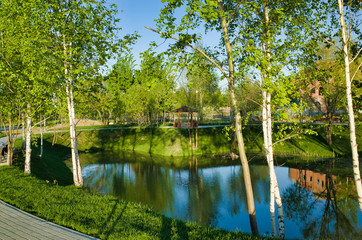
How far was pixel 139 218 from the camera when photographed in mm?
9523

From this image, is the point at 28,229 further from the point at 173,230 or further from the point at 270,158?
the point at 270,158

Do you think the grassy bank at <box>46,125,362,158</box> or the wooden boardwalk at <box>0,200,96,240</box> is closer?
the wooden boardwalk at <box>0,200,96,240</box>

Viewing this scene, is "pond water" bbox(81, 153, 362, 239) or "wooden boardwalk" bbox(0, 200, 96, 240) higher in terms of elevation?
"wooden boardwalk" bbox(0, 200, 96, 240)

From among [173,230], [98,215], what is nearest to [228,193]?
[173,230]

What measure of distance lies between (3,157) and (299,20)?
21.6 m

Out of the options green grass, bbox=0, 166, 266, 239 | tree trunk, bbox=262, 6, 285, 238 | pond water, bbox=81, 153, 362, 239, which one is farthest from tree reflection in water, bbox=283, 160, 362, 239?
green grass, bbox=0, 166, 266, 239

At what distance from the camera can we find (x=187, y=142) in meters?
35.0

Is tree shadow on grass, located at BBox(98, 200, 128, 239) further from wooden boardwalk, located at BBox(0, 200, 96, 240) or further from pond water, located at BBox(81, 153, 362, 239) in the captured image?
pond water, located at BBox(81, 153, 362, 239)

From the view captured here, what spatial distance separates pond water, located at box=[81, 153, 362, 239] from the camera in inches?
530

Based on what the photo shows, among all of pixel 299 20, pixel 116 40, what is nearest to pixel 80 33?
pixel 116 40

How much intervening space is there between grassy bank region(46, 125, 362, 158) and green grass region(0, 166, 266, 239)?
21.8 metres

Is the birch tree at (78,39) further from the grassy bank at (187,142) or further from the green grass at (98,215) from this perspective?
the grassy bank at (187,142)

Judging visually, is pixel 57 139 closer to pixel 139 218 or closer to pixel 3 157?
pixel 3 157

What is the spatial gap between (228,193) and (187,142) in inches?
663
